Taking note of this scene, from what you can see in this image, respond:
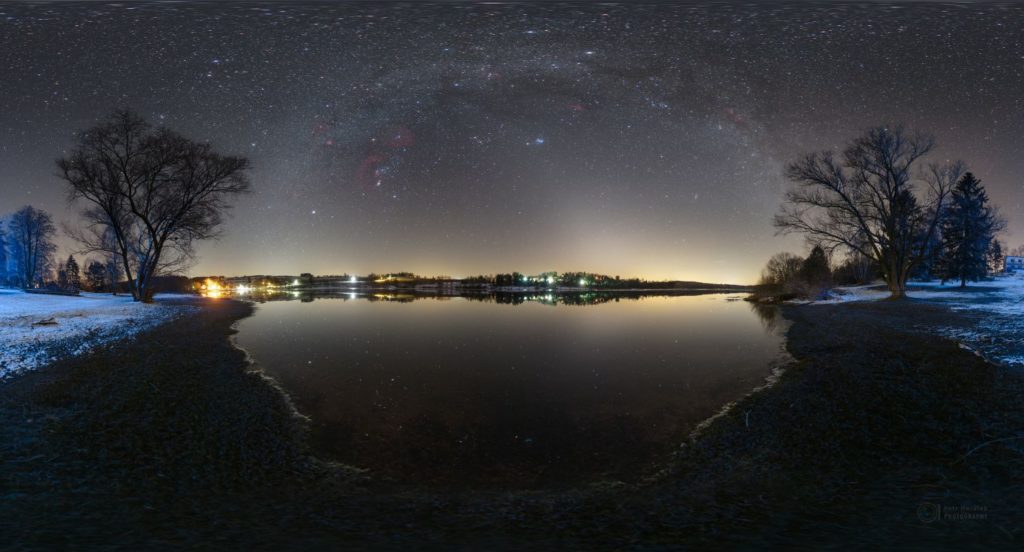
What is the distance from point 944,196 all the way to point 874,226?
17.0 ft

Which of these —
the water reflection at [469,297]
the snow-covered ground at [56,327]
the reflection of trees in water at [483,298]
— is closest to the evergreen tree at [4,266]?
the water reflection at [469,297]

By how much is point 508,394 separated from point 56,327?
22.6 m

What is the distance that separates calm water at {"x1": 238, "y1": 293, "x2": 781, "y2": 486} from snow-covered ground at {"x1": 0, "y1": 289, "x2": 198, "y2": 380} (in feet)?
18.0

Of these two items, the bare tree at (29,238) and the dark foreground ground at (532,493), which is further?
the bare tree at (29,238)

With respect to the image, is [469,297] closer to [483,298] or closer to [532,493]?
[483,298]

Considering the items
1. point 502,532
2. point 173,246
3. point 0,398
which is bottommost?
point 502,532

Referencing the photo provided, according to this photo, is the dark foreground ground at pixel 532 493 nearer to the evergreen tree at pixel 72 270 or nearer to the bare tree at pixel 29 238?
the bare tree at pixel 29 238

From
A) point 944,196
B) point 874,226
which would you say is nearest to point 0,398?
point 874,226

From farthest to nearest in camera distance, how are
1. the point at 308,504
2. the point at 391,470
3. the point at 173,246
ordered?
the point at 173,246, the point at 391,470, the point at 308,504

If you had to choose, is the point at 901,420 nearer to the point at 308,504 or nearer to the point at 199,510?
the point at 308,504

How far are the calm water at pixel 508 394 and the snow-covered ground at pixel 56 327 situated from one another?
5.50 m

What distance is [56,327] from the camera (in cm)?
2102

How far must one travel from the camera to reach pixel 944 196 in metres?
37.2

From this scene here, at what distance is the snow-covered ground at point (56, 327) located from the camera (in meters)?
14.9
